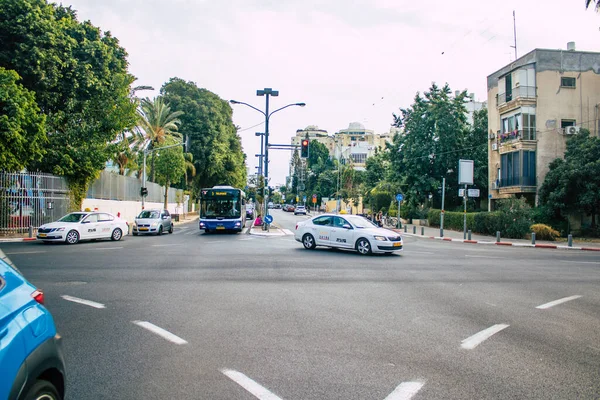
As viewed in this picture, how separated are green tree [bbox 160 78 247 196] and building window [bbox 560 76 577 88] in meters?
35.5

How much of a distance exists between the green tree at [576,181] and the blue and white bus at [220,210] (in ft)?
66.9

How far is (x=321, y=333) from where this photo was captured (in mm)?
6730

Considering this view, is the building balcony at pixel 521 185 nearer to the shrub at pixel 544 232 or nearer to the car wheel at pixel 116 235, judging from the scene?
the shrub at pixel 544 232

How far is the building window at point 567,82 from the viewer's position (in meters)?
36.9

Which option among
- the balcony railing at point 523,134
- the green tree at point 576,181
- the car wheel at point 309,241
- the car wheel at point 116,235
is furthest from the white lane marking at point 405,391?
the balcony railing at point 523,134

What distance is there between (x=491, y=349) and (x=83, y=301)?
21.5 feet

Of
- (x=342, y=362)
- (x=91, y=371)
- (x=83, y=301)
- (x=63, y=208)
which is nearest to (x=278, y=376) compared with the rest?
(x=342, y=362)

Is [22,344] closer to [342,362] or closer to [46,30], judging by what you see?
[342,362]

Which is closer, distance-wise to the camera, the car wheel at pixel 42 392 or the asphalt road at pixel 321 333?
the car wheel at pixel 42 392

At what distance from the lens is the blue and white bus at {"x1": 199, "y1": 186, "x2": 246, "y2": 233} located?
101ft

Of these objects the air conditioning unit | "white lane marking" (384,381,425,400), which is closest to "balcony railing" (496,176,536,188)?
the air conditioning unit

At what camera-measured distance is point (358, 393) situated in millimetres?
→ 4535

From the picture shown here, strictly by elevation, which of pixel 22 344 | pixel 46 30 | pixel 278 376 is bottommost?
pixel 278 376

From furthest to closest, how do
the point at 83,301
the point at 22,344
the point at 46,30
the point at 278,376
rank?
1. the point at 46,30
2. the point at 83,301
3. the point at 278,376
4. the point at 22,344
